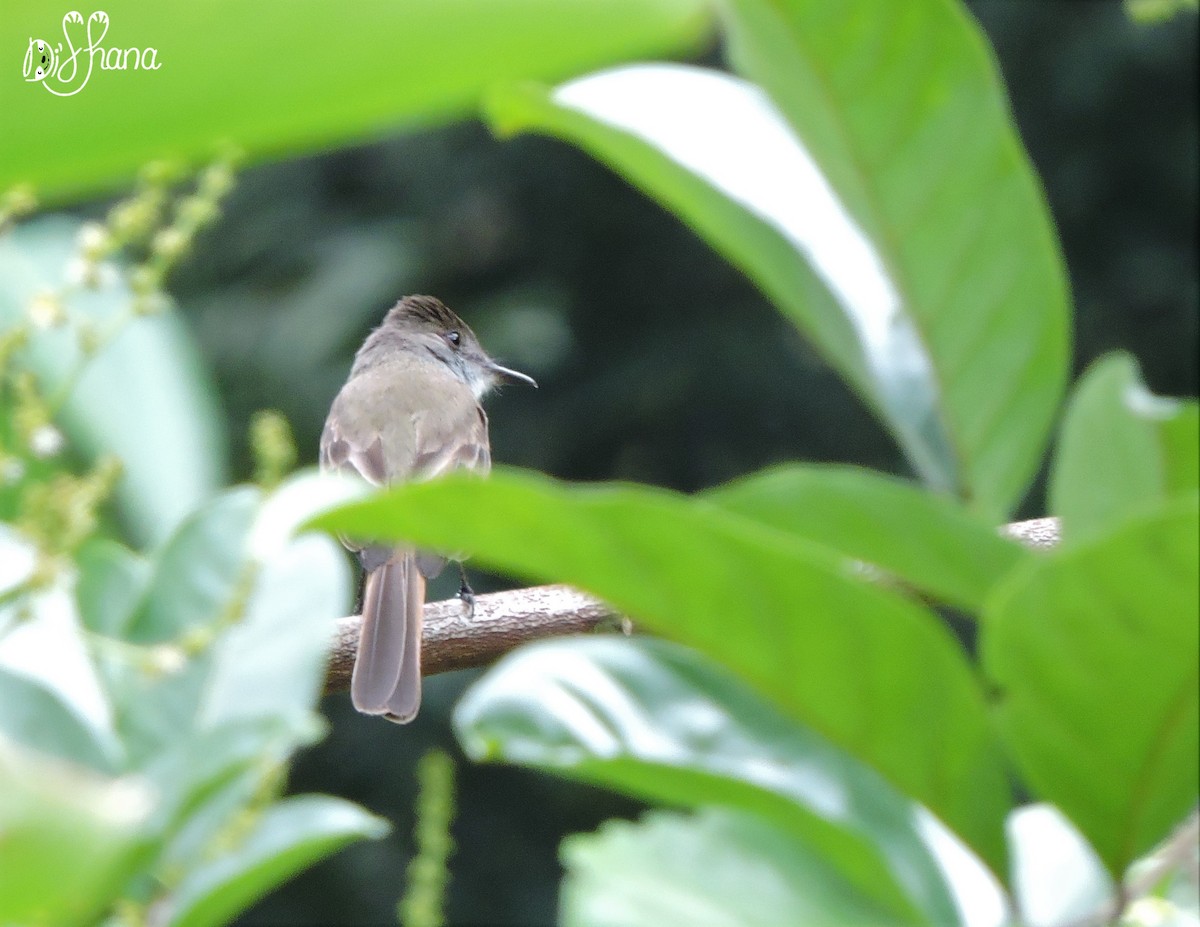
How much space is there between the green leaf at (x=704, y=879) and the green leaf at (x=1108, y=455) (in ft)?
0.83

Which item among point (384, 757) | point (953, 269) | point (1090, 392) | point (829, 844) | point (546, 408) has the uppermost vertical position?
point (546, 408)

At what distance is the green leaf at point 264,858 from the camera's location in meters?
0.79

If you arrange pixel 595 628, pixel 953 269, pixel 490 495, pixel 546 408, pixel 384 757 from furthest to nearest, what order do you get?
1. pixel 546 408
2. pixel 384 757
3. pixel 595 628
4. pixel 953 269
5. pixel 490 495

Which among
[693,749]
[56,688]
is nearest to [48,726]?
[56,688]

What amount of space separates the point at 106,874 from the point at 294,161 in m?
9.14

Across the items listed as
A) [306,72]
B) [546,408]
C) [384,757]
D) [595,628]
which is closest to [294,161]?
[546,408]

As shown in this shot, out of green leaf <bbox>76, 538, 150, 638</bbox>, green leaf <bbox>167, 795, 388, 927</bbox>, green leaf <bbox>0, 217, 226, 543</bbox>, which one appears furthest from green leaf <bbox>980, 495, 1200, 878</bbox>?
green leaf <bbox>76, 538, 150, 638</bbox>

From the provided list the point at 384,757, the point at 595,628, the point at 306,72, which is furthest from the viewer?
the point at 384,757

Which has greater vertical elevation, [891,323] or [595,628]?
[595,628]

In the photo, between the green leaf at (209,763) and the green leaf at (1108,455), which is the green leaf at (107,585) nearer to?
the green leaf at (209,763)

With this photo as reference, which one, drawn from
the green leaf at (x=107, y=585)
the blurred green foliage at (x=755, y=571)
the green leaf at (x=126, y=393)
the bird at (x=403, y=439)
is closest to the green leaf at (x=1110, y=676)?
the blurred green foliage at (x=755, y=571)

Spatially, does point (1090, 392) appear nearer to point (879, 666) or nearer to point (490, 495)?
point (879, 666)

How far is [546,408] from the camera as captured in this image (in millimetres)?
9094
